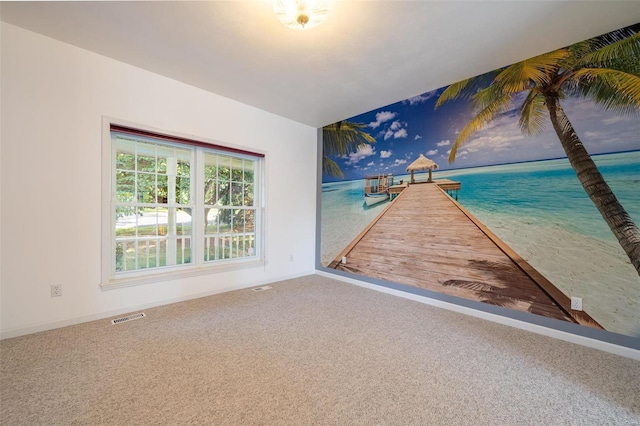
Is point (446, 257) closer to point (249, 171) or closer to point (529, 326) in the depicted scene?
point (529, 326)

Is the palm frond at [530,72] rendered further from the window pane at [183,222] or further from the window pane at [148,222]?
the window pane at [148,222]

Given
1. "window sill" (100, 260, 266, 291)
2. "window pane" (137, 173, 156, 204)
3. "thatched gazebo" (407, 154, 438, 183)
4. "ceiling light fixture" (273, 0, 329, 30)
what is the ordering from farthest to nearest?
"thatched gazebo" (407, 154, 438, 183) → "window pane" (137, 173, 156, 204) → "window sill" (100, 260, 266, 291) → "ceiling light fixture" (273, 0, 329, 30)

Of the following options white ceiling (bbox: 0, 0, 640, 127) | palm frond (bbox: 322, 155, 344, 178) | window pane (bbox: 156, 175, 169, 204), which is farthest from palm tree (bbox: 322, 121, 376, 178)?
window pane (bbox: 156, 175, 169, 204)

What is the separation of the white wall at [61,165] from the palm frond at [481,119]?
3312 millimetres

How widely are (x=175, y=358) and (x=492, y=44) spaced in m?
3.86

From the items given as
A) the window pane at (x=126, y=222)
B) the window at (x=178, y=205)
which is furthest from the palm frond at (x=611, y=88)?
the window pane at (x=126, y=222)

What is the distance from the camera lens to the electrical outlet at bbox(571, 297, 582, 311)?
2354mm

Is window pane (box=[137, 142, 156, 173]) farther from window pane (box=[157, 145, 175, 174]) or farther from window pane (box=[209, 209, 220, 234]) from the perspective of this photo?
window pane (box=[209, 209, 220, 234])

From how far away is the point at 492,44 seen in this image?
2406 millimetres

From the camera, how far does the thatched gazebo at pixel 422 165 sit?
11.3 feet

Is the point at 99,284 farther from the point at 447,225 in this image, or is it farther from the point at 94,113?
the point at 447,225

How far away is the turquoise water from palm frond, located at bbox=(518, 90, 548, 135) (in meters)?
0.35

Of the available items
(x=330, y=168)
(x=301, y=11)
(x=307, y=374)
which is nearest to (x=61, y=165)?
(x=301, y=11)

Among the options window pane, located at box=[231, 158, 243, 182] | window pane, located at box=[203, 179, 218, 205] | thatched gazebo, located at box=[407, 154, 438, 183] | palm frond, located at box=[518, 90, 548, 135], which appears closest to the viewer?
palm frond, located at box=[518, 90, 548, 135]
